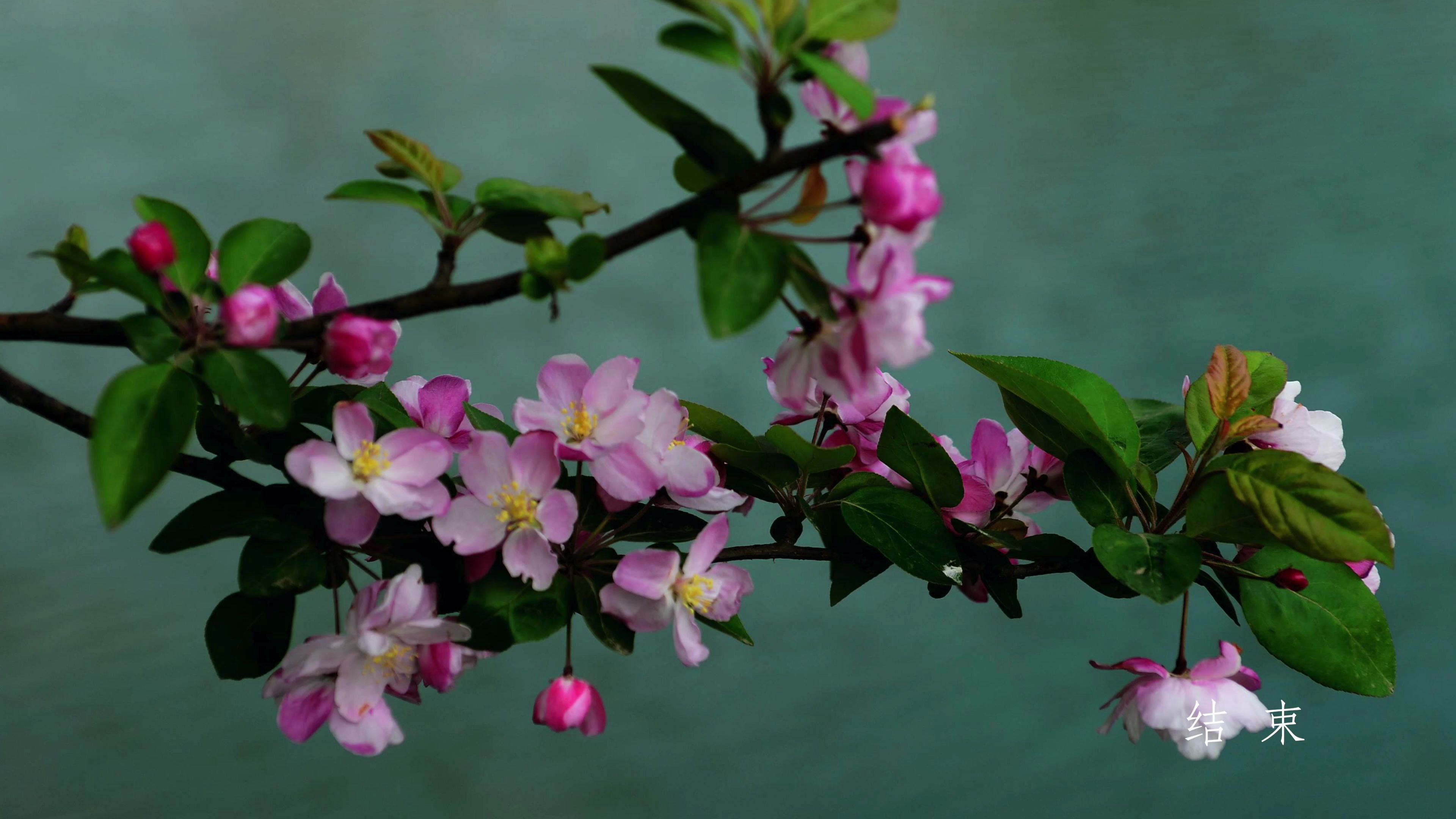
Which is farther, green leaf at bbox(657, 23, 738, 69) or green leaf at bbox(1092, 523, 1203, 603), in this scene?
green leaf at bbox(1092, 523, 1203, 603)

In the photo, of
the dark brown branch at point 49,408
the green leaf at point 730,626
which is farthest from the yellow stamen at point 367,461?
the green leaf at point 730,626

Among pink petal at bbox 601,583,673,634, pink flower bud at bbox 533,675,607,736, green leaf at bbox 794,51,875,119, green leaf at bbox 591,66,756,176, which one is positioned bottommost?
pink flower bud at bbox 533,675,607,736

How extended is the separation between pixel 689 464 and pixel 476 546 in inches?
5.6

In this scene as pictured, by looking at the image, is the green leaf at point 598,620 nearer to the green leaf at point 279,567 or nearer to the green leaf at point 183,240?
the green leaf at point 279,567

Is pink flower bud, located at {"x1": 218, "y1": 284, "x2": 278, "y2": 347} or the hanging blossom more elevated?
pink flower bud, located at {"x1": 218, "y1": 284, "x2": 278, "y2": 347}

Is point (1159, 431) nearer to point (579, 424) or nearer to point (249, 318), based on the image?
point (579, 424)

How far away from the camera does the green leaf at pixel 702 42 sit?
56 cm

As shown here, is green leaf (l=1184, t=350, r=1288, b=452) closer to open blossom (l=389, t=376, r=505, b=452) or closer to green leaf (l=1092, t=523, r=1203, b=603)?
green leaf (l=1092, t=523, r=1203, b=603)

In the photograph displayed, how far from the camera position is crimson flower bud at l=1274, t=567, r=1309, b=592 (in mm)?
833

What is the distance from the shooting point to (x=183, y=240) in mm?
693

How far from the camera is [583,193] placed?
747 mm

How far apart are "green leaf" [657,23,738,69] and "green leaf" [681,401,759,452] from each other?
1.12 feet

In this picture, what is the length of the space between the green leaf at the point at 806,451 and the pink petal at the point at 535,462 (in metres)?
0.17

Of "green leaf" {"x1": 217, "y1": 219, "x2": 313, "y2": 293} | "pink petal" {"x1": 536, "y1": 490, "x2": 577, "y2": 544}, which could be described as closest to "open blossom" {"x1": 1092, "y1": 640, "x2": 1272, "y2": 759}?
"pink petal" {"x1": 536, "y1": 490, "x2": 577, "y2": 544}
